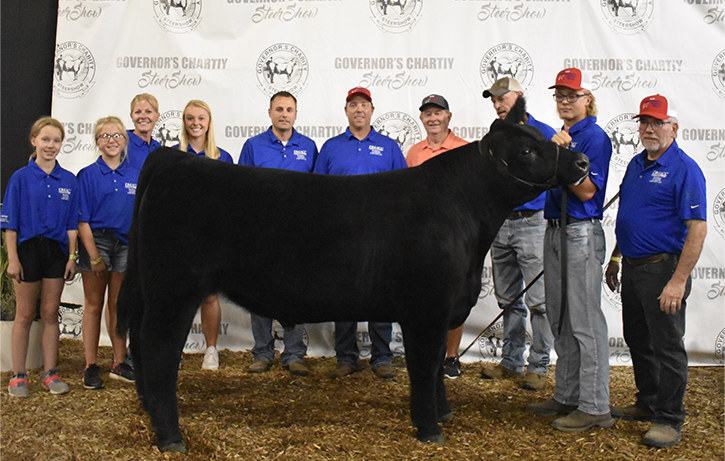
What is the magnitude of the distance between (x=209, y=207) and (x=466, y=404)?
89.1 inches

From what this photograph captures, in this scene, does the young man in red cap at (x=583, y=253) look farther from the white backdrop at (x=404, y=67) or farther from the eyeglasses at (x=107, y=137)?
the eyeglasses at (x=107, y=137)

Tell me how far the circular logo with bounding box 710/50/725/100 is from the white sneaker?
17.4 feet

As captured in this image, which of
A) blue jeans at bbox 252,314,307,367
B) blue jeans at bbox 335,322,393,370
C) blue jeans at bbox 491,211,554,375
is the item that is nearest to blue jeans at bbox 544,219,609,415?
blue jeans at bbox 491,211,554,375

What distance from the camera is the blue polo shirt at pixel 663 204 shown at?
3.01 meters

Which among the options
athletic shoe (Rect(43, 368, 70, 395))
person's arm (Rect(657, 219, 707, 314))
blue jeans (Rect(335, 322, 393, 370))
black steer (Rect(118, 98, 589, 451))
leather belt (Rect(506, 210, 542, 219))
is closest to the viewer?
black steer (Rect(118, 98, 589, 451))

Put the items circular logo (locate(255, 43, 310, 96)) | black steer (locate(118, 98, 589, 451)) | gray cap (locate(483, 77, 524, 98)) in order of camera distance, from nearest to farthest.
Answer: black steer (locate(118, 98, 589, 451))
gray cap (locate(483, 77, 524, 98))
circular logo (locate(255, 43, 310, 96))

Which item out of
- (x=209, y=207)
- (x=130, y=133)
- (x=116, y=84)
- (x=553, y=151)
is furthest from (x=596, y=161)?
(x=116, y=84)

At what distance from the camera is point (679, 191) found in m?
3.06

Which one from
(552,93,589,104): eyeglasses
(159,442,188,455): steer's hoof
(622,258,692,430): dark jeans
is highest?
(552,93,589,104): eyeglasses

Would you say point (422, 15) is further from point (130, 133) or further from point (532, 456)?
point (532, 456)

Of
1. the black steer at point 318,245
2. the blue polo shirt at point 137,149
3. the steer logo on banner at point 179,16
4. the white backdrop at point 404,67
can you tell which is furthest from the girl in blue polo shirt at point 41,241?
the steer logo on banner at point 179,16

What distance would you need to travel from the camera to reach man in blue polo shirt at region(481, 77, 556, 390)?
4.22 metres

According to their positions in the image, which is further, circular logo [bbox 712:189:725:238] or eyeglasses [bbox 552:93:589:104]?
circular logo [bbox 712:189:725:238]

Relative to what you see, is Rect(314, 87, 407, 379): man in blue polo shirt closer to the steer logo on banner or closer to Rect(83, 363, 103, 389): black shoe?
Rect(83, 363, 103, 389): black shoe
